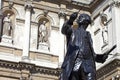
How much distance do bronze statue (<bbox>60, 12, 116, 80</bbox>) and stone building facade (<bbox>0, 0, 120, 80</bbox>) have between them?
487 inches

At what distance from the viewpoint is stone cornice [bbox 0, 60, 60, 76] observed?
59.5 feet

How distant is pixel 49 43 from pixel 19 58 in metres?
2.29

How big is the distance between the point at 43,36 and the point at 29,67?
255 centimetres

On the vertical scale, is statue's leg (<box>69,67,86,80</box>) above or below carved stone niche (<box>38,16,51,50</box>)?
below

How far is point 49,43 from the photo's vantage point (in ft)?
65.8

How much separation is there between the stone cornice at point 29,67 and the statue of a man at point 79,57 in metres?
13.3

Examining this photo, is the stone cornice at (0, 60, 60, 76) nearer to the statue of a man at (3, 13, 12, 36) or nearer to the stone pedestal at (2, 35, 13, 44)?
the stone pedestal at (2, 35, 13, 44)

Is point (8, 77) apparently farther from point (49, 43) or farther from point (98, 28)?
point (98, 28)

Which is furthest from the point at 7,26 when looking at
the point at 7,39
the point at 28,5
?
the point at 28,5

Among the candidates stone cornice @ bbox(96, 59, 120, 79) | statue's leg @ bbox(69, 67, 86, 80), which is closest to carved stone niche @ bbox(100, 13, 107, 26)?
stone cornice @ bbox(96, 59, 120, 79)

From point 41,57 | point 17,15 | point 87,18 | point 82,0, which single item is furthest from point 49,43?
point 87,18

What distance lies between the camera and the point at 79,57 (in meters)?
4.88

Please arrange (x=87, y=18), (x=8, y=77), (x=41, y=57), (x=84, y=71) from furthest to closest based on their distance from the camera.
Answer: (x=41, y=57) → (x=8, y=77) → (x=87, y=18) → (x=84, y=71)

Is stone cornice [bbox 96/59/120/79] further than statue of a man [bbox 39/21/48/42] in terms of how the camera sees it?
No
